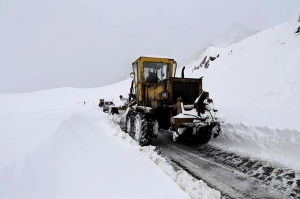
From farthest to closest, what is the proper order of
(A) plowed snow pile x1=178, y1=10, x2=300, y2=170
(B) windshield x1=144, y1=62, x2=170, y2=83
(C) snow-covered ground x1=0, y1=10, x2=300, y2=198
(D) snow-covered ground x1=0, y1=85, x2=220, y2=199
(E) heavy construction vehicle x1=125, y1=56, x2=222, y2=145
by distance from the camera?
1. (B) windshield x1=144, y1=62, x2=170, y2=83
2. (E) heavy construction vehicle x1=125, y1=56, x2=222, y2=145
3. (A) plowed snow pile x1=178, y1=10, x2=300, y2=170
4. (C) snow-covered ground x1=0, y1=10, x2=300, y2=198
5. (D) snow-covered ground x1=0, y1=85, x2=220, y2=199

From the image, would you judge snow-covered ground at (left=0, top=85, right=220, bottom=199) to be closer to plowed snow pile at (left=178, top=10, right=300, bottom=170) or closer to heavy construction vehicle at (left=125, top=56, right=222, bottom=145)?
heavy construction vehicle at (left=125, top=56, right=222, bottom=145)

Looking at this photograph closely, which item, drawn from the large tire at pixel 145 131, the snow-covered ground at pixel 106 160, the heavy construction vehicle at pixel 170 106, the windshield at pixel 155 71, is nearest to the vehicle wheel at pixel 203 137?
the heavy construction vehicle at pixel 170 106

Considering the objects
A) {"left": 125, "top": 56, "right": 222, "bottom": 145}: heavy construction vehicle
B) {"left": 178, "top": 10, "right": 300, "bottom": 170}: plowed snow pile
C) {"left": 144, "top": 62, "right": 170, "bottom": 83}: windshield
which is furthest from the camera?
{"left": 144, "top": 62, "right": 170, "bottom": 83}: windshield

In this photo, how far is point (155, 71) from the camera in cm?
741

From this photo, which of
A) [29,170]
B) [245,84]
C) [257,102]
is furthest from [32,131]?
[245,84]

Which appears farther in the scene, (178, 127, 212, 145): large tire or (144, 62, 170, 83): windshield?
(144, 62, 170, 83): windshield

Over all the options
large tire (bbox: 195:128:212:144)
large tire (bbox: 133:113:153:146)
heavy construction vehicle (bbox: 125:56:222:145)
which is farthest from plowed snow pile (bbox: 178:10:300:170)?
large tire (bbox: 133:113:153:146)

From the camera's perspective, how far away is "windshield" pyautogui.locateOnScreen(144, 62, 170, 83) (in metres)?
7.33

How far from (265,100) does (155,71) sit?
609 centimetres

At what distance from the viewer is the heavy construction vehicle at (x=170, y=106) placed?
16.9ft

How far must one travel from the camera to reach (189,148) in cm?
578

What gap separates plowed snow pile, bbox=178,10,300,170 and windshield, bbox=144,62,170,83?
2781mm

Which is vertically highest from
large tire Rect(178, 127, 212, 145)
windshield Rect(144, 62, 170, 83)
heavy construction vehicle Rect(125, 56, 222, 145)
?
windshield Rect(144, 62, 170, 83)

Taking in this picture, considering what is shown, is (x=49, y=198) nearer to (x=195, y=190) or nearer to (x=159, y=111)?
(x=195, y=190)
